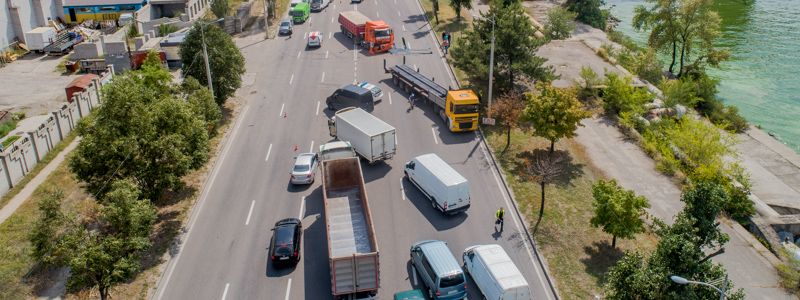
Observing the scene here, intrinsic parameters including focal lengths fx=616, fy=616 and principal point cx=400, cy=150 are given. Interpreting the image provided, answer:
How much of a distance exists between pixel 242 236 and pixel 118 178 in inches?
305

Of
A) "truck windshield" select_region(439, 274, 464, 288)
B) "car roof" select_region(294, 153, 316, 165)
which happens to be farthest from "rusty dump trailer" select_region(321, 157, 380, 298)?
"car roof" select_region(294, 153, 316, 165)

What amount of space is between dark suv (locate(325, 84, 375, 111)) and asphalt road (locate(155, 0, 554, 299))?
1.18m

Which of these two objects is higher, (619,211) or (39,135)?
(39,135)

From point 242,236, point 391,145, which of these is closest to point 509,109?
point 391,145

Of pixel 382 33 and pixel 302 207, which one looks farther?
pixel 382 33

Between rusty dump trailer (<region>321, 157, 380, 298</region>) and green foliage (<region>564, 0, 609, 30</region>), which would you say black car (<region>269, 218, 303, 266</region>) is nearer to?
rusty dump trailer (<region>321, 157, 380, 298</region>)

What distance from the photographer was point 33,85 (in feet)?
212

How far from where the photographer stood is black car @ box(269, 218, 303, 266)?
32469 millimetres

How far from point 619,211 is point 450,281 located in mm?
10503

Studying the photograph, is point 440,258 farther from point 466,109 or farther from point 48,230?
point 466,109

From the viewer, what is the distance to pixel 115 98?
115ft

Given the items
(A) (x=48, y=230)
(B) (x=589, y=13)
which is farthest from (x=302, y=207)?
(B) (x=589, y=13)

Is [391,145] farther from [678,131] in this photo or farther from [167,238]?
[678,131]

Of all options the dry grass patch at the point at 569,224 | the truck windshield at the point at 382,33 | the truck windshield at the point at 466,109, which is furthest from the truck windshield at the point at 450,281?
the truck windshield at the point at 382,33
